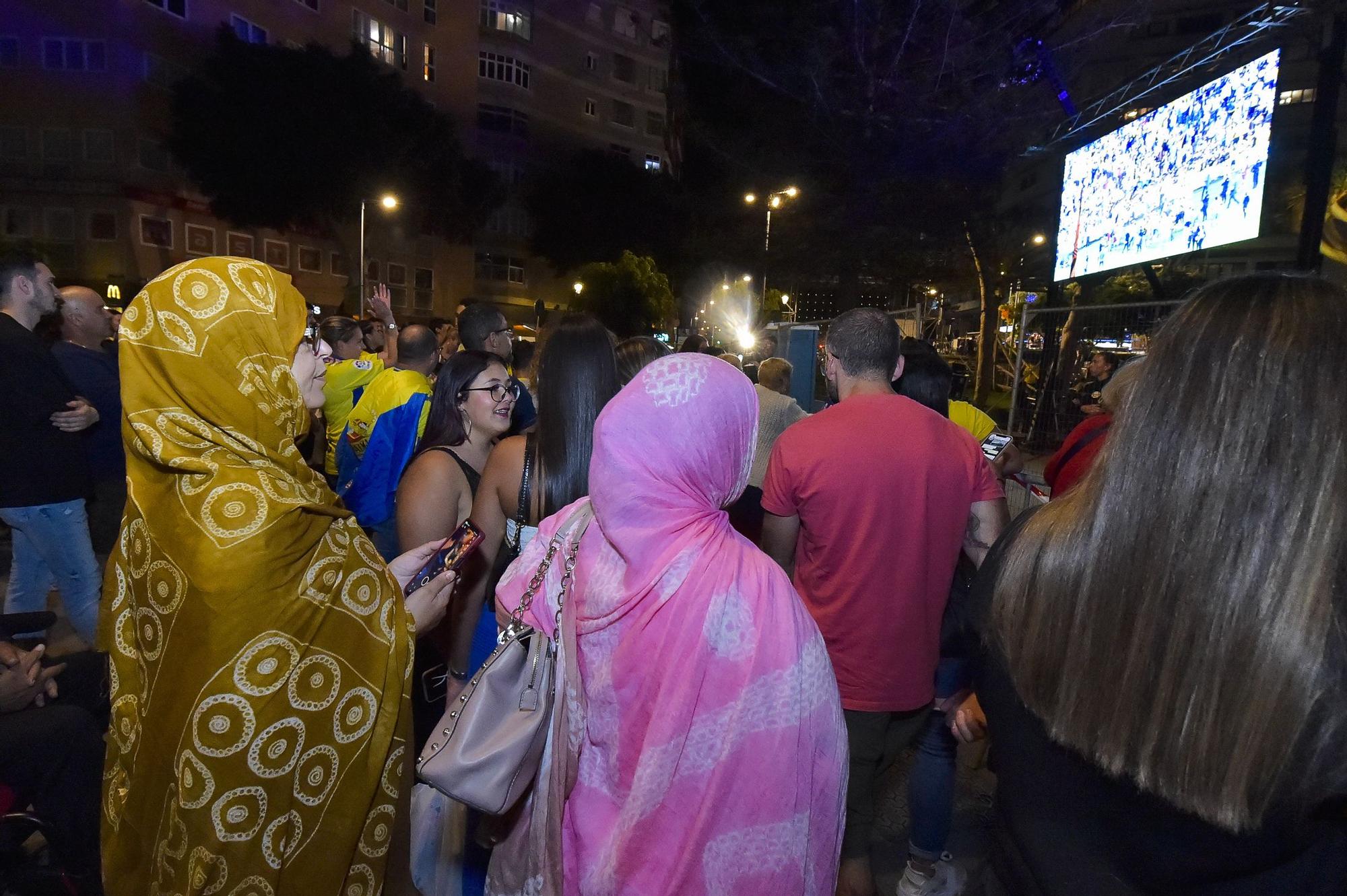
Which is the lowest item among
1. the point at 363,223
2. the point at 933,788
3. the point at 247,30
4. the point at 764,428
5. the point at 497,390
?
the point at 933,788

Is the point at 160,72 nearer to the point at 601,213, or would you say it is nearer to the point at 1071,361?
the point at 601,213

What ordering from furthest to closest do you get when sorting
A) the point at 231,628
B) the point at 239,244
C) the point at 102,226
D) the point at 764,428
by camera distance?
the point at 239,244, the point at 102,226, the point at 764,428, the point at 231,628

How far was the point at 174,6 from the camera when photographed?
→ 87.5 ft

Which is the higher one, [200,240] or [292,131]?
[292,131]

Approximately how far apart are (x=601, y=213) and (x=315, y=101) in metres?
19.0

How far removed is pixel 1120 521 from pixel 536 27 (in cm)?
5426

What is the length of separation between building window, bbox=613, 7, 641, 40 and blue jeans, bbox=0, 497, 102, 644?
5620cm

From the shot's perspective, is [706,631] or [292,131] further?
[292,131]

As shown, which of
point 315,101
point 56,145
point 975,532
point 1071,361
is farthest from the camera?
point 315,101

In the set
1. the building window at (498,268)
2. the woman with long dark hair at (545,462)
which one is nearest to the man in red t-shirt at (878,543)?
the woman with long dark hair at (545,462)

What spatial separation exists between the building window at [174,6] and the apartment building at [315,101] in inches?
2.4

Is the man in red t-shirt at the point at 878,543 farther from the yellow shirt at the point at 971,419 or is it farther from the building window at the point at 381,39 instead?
the building window at the point at 381,39

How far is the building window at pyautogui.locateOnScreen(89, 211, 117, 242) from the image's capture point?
87.7ft

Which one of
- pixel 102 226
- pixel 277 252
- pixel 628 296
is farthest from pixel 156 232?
pixel 628 296
